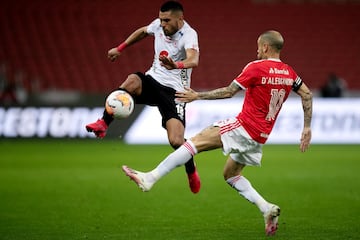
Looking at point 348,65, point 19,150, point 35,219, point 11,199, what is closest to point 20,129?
point 19,150

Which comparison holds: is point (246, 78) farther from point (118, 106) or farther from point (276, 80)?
point (118, 106)

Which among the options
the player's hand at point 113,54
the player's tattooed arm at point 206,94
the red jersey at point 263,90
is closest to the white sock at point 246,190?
the red jersey at point 263,90

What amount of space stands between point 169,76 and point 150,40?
1673cm

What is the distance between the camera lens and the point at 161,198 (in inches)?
424

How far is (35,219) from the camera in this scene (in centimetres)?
860

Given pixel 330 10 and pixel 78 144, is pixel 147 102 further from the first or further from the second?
pixel 330 10

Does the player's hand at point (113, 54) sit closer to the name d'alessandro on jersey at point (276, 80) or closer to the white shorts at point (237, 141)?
the white shorts at point (237, 141)

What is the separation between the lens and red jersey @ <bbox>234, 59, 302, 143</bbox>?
293 inches

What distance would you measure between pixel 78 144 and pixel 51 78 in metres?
4.98

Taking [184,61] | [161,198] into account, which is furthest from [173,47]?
[161,198]

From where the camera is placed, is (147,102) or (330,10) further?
(330,10)

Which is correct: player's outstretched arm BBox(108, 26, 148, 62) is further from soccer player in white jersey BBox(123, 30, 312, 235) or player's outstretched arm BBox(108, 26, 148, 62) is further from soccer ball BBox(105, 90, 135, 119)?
soccer player in white jersey BBox(123, 30, 312, 235)

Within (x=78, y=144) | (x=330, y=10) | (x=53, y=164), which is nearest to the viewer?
(x=53, y=164)

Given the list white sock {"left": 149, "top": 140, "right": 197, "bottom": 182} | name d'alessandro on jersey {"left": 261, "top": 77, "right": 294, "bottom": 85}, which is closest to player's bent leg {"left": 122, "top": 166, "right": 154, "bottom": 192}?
white sock {"left": 149, "top": 140, "right": 197, "bottom": 182}
